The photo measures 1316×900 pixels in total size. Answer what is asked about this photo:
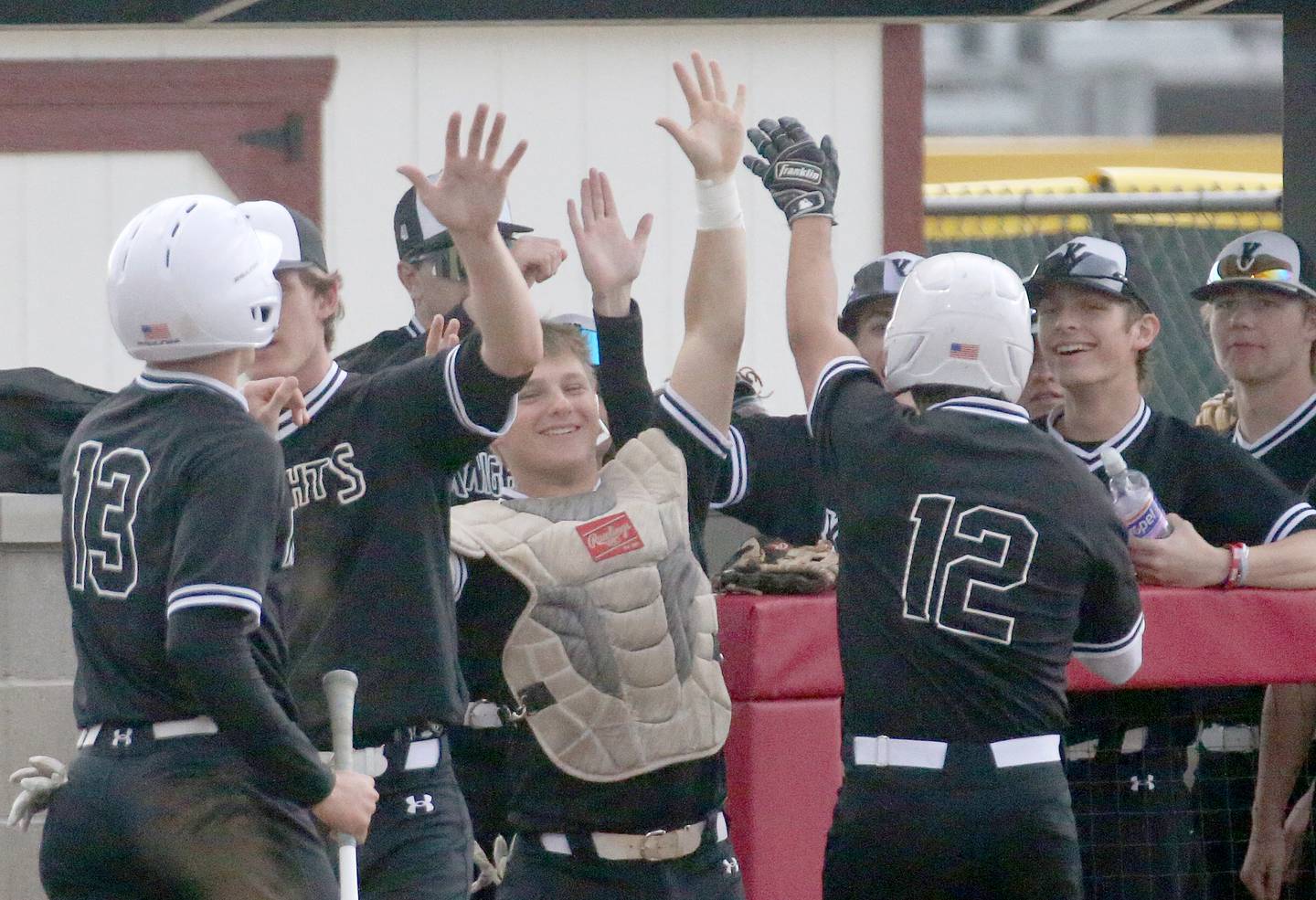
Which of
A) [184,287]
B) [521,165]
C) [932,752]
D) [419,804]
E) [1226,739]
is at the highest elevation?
[521,165]

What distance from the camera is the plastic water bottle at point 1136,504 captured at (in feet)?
12.2

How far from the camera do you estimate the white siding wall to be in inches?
246

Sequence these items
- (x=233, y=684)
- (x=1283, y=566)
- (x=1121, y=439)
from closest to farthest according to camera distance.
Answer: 1. (x=233, y=684)
2. (x=1283, y=566)
3. (x=1121, y=439)

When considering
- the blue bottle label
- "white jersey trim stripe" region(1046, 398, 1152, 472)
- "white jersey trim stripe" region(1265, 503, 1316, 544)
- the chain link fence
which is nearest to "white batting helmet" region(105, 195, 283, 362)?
the blue bottle label

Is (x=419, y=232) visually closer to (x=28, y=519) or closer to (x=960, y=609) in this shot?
(x=28, y=519)

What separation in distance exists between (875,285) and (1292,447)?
44.4 inches

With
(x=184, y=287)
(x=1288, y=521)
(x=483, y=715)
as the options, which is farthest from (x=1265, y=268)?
(x=184, y=287)

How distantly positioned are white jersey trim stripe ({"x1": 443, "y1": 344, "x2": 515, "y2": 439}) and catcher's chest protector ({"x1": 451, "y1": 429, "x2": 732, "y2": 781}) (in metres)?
0.28

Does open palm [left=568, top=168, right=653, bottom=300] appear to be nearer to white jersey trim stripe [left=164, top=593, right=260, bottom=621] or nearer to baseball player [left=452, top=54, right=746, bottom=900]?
baseball player [left=452, top=54, right=746, bottom=900]

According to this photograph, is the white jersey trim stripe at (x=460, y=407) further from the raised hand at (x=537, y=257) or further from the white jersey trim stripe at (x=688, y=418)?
the raised hand at (x=537, y=257)

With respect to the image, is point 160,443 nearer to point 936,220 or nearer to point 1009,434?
point 1009,434

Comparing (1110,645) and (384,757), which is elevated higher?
(1110,645)

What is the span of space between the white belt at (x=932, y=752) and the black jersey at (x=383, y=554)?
739 mm

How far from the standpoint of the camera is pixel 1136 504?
12.2ft
